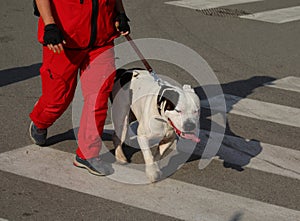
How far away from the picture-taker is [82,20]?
5848 mm

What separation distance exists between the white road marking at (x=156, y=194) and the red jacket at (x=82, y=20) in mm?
1057

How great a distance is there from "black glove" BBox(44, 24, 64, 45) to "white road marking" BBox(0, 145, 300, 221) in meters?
1.12

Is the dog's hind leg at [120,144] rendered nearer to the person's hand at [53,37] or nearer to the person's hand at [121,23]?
the person's hand at [121,23]

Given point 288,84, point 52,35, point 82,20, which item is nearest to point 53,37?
point 52,35

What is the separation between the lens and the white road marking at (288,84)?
8.96 m

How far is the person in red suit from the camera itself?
230 inches

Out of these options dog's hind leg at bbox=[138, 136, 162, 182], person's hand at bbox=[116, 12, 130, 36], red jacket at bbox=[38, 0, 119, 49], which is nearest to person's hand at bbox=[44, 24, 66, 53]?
red jacket at bbox=[38, 0, 119, 49]

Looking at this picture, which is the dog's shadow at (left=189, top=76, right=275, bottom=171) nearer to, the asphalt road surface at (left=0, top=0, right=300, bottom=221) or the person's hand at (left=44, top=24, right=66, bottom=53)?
the asphalt road surface at (left=0, top=0, right=300, bottom=221)

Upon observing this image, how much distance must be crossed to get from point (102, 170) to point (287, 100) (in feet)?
10.3

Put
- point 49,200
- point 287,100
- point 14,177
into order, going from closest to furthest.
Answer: point 49,200 → point 14,177 → point 287,100

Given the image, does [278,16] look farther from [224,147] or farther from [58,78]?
[58,78]

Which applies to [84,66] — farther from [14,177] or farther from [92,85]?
[14,177]

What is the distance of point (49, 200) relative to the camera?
5578 mm

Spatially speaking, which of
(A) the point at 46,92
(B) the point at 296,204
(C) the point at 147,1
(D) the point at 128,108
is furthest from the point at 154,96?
(C) the point at 147,1
